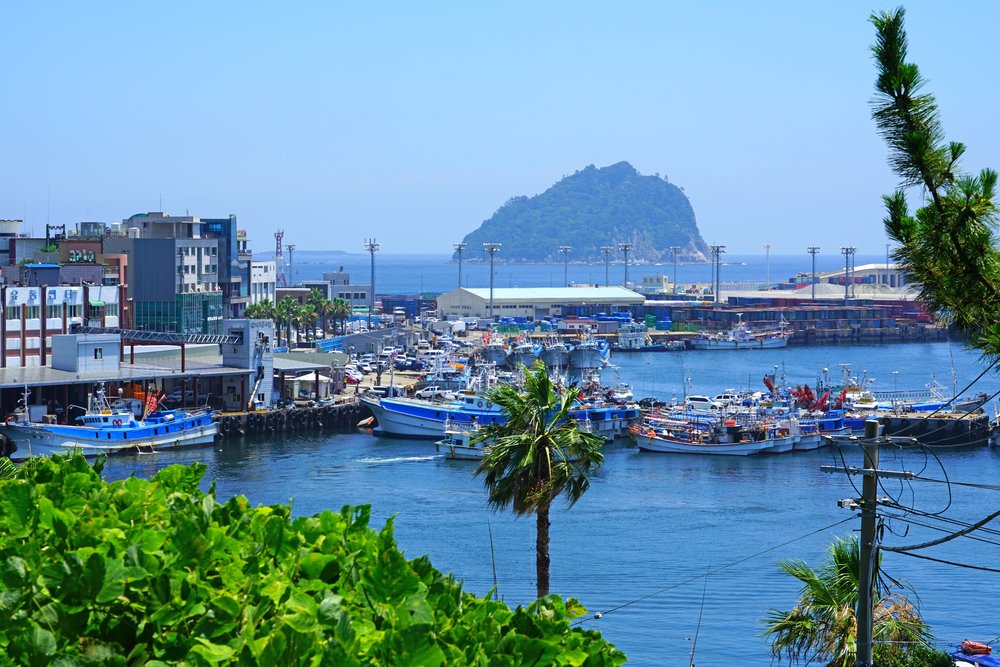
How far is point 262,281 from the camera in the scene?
61.8 metres

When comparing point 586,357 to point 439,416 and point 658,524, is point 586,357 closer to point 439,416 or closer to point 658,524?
point 439,416

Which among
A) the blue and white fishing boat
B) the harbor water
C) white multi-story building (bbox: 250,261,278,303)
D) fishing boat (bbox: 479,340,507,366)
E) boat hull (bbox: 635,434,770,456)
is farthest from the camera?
fishing boat (bbox: 479,340,507,366)

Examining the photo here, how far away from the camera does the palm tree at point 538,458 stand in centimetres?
1326

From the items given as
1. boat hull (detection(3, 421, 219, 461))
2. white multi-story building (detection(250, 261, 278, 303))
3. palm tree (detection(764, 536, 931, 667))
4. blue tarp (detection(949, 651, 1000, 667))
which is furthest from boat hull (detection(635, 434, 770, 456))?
palm tree (detection(764, 536, 931, 667))

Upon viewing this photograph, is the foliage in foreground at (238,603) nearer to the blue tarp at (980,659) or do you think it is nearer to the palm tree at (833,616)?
the palm tree at (833,616)

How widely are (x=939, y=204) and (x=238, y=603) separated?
5342 mm

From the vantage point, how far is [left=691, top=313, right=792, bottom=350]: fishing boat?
79.6 meters

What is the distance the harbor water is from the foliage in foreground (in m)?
6.44

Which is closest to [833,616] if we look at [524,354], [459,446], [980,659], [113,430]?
[980,659]

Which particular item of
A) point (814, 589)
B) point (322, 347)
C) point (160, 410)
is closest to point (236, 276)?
point (322, 347)

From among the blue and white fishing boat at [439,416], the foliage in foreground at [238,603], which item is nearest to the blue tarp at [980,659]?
the foliage in foreground at [238,603]

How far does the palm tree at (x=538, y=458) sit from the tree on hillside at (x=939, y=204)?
16.7 feet

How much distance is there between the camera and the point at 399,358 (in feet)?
201

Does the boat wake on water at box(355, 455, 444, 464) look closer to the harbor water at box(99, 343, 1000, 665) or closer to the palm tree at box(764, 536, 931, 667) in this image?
the harbor water at box(99, 343, 1000, 665)
